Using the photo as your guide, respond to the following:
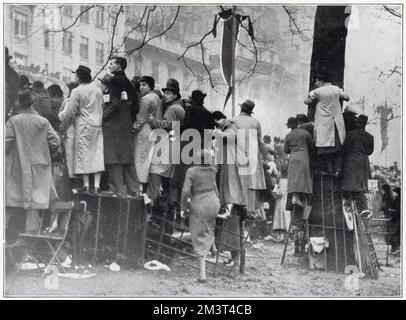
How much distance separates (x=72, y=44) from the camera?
13680 millimetres

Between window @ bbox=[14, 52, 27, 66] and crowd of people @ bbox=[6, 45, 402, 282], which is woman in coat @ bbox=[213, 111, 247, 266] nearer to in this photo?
crowd of people @ bbox=[6, 45, 402, 282]

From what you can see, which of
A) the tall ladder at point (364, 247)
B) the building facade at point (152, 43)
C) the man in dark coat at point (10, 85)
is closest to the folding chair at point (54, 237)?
the man in dark coat at point (10, 85)

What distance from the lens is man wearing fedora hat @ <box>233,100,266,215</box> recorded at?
9.93m

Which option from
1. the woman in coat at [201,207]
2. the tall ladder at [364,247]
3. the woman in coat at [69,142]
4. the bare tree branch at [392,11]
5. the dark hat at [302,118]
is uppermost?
the bare tree branch at [392,11]

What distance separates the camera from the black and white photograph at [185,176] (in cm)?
850

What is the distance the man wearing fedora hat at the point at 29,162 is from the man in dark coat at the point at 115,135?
74 centimetres

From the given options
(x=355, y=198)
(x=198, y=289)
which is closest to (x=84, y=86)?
(x=198, y=289)

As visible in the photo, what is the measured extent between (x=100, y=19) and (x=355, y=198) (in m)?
6.01

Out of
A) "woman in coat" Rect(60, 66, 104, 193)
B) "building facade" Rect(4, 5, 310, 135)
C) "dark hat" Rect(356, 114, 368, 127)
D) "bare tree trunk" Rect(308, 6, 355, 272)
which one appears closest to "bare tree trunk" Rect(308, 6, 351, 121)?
"bare tree trunk" Rect(308, 6, 355, 272)

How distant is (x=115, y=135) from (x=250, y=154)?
7.38 feet

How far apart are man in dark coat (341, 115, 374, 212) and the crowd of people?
0.02 meters

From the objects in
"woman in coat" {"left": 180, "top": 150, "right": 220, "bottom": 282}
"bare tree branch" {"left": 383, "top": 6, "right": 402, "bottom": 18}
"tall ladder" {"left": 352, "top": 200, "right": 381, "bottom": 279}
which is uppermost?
"bare tree branch" {"left": 383, "top": 6, "right": 402, "bottom": 18}

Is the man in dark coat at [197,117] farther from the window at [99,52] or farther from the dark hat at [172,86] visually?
the window at [99,52]

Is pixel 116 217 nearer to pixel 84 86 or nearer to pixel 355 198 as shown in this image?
pixel 84 86
